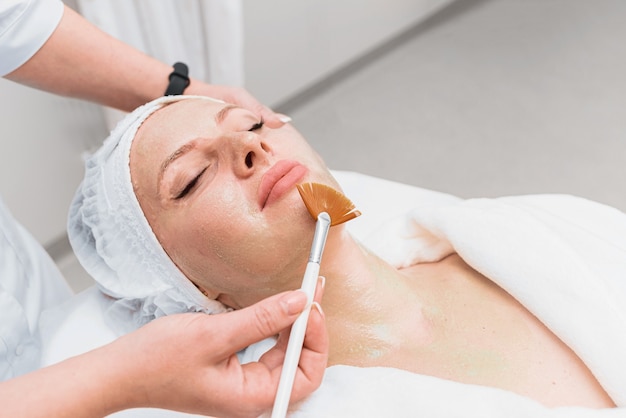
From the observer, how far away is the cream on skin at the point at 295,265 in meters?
0.98

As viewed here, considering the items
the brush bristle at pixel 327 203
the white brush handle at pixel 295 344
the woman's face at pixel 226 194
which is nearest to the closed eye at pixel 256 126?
the woman's face at pixel 226 194

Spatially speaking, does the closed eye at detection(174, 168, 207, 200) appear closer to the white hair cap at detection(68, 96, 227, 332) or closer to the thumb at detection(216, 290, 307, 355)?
the white hair cap at detection(68, 96, 227, 332)

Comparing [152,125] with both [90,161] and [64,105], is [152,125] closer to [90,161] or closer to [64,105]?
[90,161]

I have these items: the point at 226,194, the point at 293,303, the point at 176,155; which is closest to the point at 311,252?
the point at 293,303

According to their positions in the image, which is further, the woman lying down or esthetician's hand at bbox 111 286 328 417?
the woman lying down

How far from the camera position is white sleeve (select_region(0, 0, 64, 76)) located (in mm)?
1123

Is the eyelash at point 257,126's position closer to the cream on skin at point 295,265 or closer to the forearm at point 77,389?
the cream on skin at point 295,265

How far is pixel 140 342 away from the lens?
81 centimetres

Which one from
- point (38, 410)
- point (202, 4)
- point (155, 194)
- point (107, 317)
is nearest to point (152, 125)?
point (155, 194)

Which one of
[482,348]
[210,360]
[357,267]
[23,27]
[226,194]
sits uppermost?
[23,27]

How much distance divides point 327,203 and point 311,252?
4.9 inches

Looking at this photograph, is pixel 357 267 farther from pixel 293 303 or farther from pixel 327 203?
pixel 293 303

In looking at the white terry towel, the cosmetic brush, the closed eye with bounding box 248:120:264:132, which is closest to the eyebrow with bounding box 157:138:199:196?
the closed eye with bounding box 248:120:264:132

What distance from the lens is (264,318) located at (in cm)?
77
